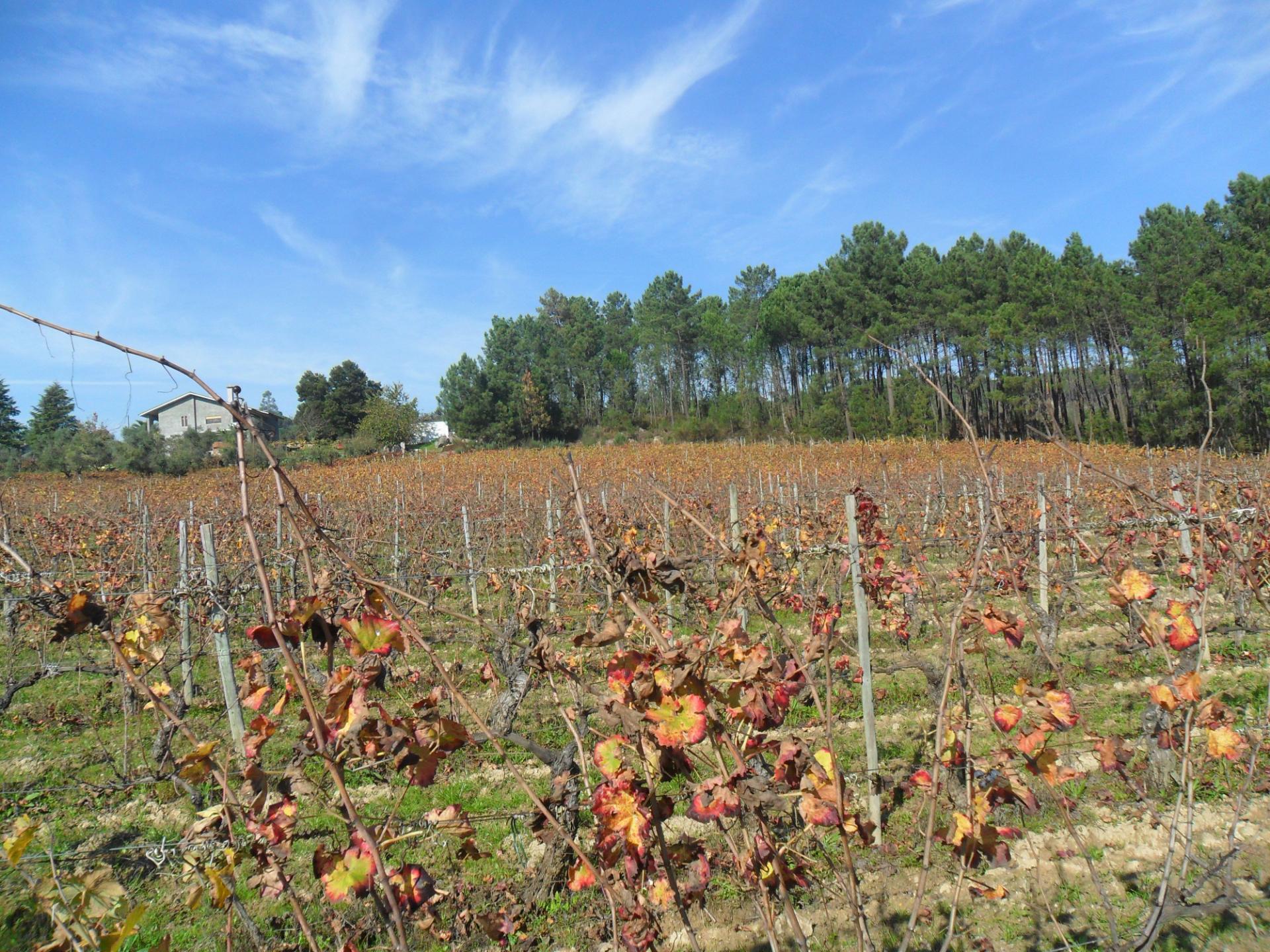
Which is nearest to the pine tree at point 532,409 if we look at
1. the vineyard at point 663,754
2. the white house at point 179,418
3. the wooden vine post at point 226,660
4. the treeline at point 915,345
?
the treeline at point 915,345

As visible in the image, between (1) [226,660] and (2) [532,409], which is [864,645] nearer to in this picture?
(1) [226,660]

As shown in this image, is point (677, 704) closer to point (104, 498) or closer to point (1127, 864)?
point (1127, 864)

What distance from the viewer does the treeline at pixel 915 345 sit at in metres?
26.2

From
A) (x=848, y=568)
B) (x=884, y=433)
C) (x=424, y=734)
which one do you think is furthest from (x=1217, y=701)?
(x=884, y=433)

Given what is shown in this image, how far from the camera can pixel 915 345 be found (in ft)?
117

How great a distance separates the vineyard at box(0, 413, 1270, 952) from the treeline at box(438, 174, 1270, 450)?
14.0 meters

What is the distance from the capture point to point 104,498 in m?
17.3

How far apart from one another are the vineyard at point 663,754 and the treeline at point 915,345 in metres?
14.0

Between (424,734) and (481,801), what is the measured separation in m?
3.36

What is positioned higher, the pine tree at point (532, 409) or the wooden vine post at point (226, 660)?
the pine tree at point (532, 409)

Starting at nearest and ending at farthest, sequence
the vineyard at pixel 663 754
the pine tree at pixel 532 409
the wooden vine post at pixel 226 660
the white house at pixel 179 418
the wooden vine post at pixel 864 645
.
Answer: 1. the vineyard at pixel 663 754
2. the wooden vine post at pixel 864 645
3. the wooden vine post at pixel 226 660
4. the white house at pixel 179 418
5. the pine tree at pixel 532 409

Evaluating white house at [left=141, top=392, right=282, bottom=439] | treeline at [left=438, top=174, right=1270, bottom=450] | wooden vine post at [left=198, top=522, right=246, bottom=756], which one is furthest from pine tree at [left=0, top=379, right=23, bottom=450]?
wooden vine post at [left=198, top=522, right=246, bottom=756]

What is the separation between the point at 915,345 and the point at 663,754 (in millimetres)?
37642

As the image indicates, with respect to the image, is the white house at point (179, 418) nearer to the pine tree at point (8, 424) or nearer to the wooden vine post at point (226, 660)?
the pine tree at point (8, 424)
